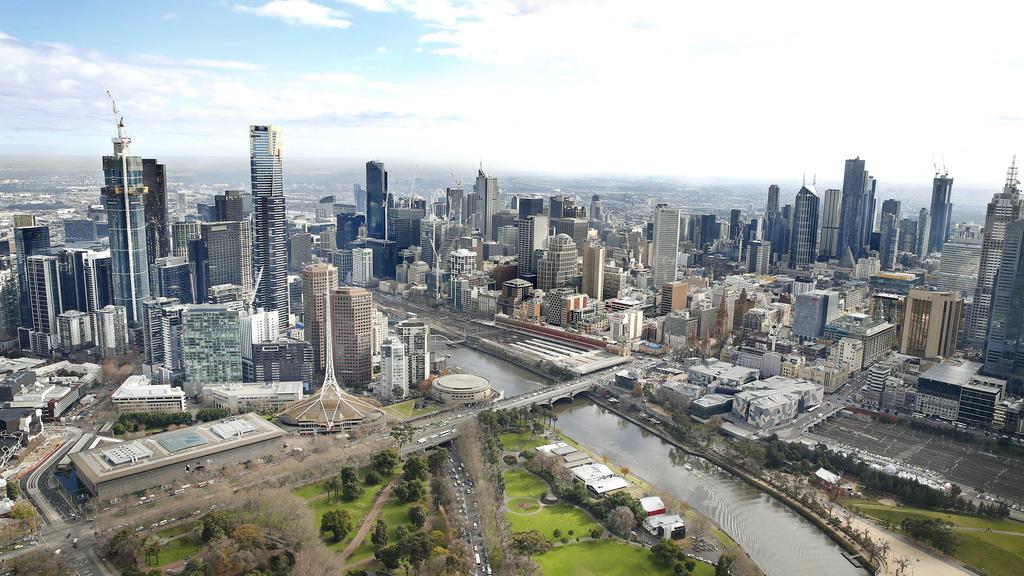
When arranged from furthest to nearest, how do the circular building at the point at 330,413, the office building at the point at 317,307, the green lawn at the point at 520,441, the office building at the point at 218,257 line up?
1. the office building at the point at 218,257
2. the office building at the point at 317,307
3. the circular building at the point at 330,413
4. the green lawn at the point at 520,441

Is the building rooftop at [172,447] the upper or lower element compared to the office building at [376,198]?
lower

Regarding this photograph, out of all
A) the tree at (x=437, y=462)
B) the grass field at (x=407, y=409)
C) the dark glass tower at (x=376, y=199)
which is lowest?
the grass field at (x=407, y=409)

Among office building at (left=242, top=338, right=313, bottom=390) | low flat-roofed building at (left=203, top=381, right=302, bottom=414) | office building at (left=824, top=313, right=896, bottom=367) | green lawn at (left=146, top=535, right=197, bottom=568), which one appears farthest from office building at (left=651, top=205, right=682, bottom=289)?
green lawn at (left=146, top=535, right=197, bottom=568)

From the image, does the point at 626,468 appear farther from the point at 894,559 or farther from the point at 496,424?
the point at 894,559

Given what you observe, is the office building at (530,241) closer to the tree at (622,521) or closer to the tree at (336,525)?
the tree at (622,521)

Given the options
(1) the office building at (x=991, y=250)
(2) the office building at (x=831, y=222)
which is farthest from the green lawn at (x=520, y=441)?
(2) the office building at (x=831, y=222)

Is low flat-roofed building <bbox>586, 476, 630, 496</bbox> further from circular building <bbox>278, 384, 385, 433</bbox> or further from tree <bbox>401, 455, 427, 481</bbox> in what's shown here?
circular building <bbox>278, 384, 385, 433</bbox>

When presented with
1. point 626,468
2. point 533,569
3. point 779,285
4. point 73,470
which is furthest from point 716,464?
point 779,285
